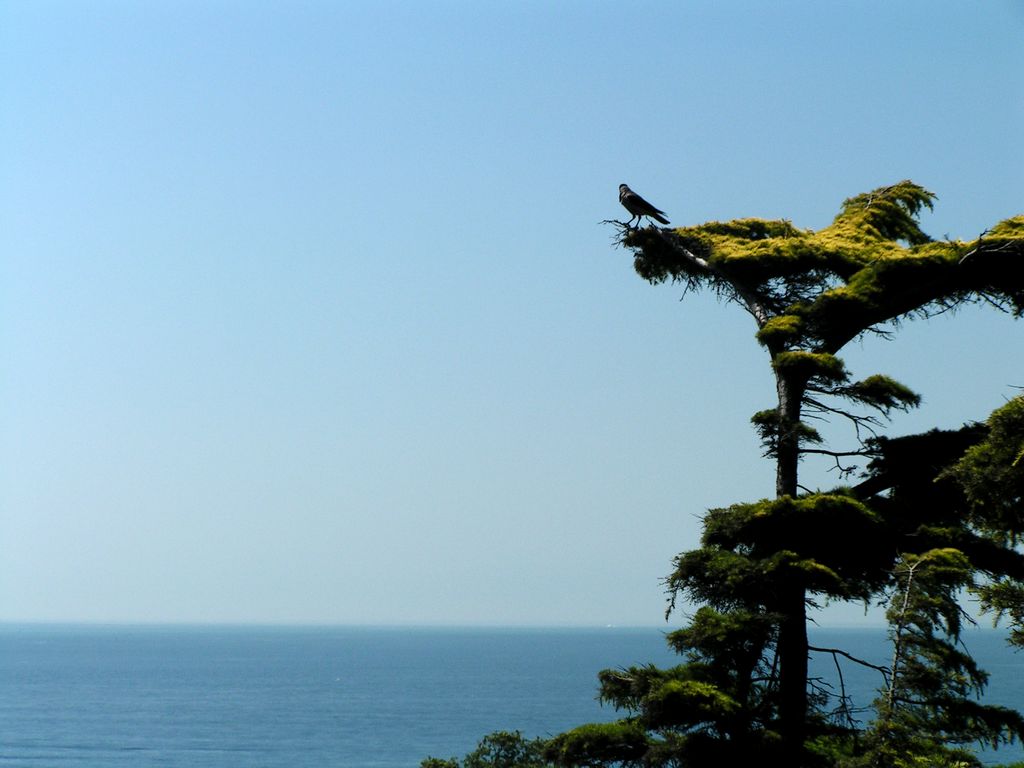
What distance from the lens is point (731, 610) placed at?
1417cm

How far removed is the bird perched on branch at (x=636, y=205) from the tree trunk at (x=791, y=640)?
15.2ft

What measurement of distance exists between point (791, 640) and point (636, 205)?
307 inches

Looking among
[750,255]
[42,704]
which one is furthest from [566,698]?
[750,255]

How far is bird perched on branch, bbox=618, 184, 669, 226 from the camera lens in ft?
61.7

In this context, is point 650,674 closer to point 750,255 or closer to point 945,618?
point 945,618

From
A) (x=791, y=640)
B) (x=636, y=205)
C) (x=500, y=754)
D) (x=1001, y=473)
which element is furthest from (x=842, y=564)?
(x=500, y=754)

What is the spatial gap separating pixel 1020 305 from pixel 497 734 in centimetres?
2556

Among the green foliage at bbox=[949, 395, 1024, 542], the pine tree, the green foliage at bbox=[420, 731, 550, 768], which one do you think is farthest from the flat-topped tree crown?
the green foliage at bbox=[420, 731, 550, 768]

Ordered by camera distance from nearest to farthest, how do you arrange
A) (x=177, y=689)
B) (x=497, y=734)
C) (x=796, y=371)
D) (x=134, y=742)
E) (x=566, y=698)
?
1. (x=796, y=371)
2. (x=497, y=734)
3. (x=134, y=742)
4. (x=566, y=698)
5. (x=177, y=689)

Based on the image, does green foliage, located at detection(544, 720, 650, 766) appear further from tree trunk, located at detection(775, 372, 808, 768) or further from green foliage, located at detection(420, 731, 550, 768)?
green foliage, located at detection(420, 731, 550, 768)

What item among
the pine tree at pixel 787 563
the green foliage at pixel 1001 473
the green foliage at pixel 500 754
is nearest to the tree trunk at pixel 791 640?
the pine tree at pixel 787 563

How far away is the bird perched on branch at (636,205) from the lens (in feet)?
61.7

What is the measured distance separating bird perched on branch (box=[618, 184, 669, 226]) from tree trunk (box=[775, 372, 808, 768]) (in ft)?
15.2

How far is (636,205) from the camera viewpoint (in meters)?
18.9
